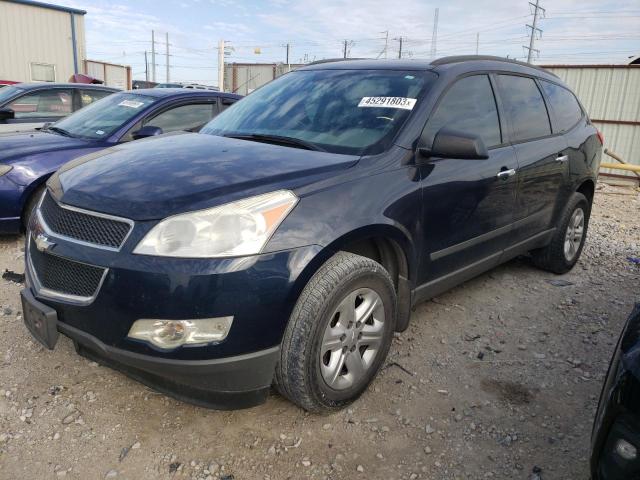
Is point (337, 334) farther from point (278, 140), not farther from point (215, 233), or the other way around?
point (278, 140)

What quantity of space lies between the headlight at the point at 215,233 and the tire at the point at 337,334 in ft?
1.08

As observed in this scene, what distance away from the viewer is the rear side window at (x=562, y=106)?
4.19m

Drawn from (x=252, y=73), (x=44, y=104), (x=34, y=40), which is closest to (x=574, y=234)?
(x=44, y=104)

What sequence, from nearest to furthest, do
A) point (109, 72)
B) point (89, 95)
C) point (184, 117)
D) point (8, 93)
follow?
point (184, 117)
point (8, 93)
point (89, 95)
point (109, 72)

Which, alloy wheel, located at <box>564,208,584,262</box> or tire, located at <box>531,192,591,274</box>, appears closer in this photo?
tire, located at <box>531,192,591,274</box>

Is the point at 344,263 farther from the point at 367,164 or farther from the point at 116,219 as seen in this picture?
the point at 116,219

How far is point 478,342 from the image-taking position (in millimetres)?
3305

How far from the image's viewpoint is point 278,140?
2.90 m

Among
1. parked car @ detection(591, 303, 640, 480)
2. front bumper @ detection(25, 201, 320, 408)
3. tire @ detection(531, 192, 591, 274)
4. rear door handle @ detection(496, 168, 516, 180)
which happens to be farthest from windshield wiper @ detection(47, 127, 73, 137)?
parked car @ detection(591, 303, 640, 480)

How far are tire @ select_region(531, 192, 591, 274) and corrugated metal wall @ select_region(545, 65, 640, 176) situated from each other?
31.4 ft

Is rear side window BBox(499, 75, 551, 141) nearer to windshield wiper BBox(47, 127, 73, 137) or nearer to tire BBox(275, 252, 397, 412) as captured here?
tire BBox(275, 252, 397, 412)

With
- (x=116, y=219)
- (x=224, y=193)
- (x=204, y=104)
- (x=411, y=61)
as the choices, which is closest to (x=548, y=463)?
(x=224, y=193)

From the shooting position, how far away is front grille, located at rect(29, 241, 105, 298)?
6.77ft

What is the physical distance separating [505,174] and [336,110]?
1.20 meters
